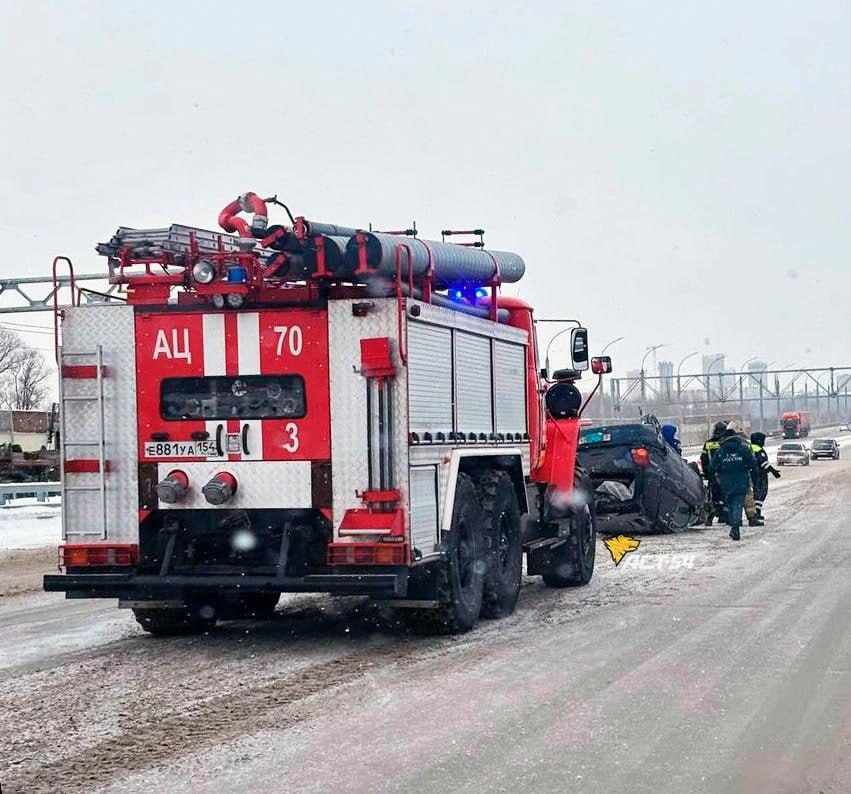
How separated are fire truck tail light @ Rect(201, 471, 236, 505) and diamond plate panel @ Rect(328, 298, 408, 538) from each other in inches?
29.3

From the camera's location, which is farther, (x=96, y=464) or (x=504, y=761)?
(x=96, y=464)

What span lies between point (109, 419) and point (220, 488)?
1.06 meters

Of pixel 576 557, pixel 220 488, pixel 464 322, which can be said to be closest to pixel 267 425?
pixel 220 488

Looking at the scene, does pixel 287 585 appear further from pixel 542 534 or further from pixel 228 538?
pixel 542 534

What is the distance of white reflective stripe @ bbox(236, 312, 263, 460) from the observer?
890 cm

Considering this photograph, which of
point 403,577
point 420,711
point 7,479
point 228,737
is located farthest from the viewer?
point 7,479

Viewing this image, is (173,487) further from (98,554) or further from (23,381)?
(23,381)

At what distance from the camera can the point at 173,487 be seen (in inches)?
350

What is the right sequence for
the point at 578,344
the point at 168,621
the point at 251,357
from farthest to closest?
the point at 578,344, the point at 168,621, the point at 251,357

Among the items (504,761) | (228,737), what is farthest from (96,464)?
(504,761)

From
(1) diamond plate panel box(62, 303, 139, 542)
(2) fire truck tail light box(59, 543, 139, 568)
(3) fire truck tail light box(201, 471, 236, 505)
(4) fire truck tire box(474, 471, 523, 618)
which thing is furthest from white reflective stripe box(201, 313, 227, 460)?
(4) fire truck tire box(474, 471, 523, 618)

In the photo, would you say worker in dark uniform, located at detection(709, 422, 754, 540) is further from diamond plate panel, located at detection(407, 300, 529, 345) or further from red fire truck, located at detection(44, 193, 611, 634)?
red fire truck, located at detection(44, 193, 611, 634)

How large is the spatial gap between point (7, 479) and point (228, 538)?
32442 mm

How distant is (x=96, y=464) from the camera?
9.12 m
